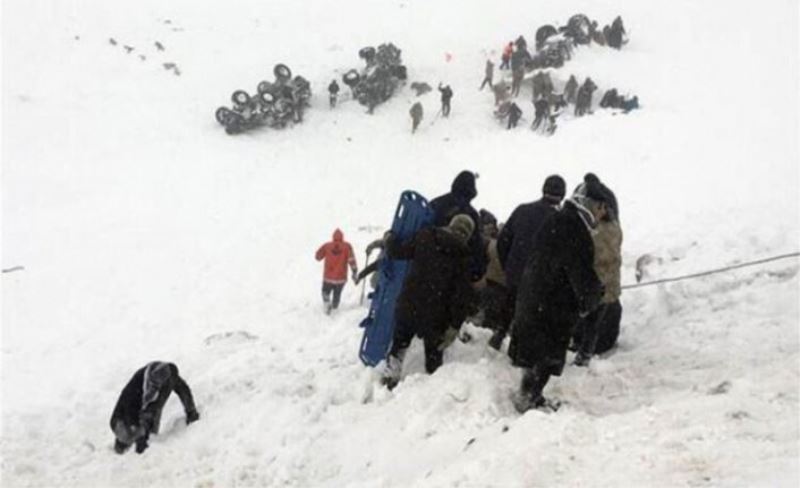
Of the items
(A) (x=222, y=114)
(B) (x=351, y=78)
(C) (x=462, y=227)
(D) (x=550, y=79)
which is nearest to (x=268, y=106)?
(A) (x=222, y=114)

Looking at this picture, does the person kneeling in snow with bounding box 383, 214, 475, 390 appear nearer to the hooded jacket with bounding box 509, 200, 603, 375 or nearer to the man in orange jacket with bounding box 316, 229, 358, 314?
the hooded jacket with bounding box 509, 200, 603, 375

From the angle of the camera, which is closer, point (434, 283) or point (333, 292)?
point (434, 283)

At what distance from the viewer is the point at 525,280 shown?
5184 mm

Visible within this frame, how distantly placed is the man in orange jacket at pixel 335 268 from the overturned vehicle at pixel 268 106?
38.7 feet

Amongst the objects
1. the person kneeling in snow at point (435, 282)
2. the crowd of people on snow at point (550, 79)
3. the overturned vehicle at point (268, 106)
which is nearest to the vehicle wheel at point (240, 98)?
the overturned vehicle at point (268, 106)

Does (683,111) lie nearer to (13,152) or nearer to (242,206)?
(242,206)

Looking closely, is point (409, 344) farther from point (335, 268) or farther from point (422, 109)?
point (422, 109)

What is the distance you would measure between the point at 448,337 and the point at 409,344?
0.35 metres

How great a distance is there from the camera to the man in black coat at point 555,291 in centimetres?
493

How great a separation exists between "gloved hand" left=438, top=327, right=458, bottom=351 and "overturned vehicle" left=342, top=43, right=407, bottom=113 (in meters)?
18.4

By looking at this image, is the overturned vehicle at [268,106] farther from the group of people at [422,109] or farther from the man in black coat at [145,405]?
the man in black coat at [145,405]

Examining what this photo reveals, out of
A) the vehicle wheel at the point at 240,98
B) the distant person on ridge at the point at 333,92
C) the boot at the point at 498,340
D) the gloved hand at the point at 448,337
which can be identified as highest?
the distant person on ridge at the point at 333,92

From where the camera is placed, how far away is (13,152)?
744 inches

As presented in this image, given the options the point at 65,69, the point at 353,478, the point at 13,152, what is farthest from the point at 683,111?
the point at 65,69
